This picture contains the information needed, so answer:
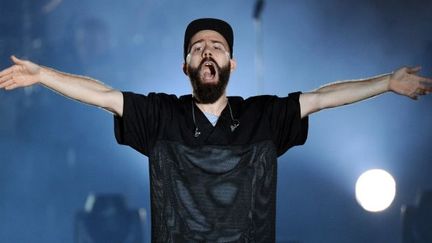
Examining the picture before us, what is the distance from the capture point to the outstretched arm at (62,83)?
1.63m

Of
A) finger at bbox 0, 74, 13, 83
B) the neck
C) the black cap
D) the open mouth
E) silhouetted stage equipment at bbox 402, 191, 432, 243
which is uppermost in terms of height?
the black cap

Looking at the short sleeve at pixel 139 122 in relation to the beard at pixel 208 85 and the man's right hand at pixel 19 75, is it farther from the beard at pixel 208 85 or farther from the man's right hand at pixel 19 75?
the man's right hand at pixel 19 75

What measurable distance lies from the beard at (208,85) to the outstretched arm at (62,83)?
0.67 ft

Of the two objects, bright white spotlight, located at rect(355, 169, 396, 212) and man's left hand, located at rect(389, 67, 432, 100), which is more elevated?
man's left hand, located at rect(389, 67, 432, 100)

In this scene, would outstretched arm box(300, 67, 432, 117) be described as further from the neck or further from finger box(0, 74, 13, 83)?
finger box(0, 74, 13, 83)

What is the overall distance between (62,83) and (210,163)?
437mm

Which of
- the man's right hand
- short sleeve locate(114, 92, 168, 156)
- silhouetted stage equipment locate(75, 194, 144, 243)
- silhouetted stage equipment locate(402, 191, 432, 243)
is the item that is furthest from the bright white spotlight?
the man's right hand

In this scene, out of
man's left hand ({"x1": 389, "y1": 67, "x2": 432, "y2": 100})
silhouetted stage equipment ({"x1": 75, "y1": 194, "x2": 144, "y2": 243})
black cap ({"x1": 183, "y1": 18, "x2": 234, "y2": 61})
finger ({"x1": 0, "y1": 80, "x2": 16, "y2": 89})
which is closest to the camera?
finger ({"x1": 0, "y1": 80, "x2": 16, "y2": 89})

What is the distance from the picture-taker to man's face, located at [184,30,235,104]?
175cm

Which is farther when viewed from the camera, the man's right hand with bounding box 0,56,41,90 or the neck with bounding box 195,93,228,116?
the neck with bounding box 195,93,228,116

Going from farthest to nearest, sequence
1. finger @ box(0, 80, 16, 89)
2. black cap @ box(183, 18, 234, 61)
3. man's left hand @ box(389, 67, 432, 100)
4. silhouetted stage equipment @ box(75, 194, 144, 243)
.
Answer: silhouetted stage equipment @ box(75, 194, 144, 243), black cap @ box(183, 18, 234, 61), man's left hand @ box(389, 67, 432, 100), finger @ box(0, 80, 16, 89)

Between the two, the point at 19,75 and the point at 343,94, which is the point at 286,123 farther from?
the point at 19,75

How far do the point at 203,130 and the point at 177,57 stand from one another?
3.48ft

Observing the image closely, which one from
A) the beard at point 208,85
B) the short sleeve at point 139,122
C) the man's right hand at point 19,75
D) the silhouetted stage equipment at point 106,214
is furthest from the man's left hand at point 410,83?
the silhouetted stage equipment at point 106,214
